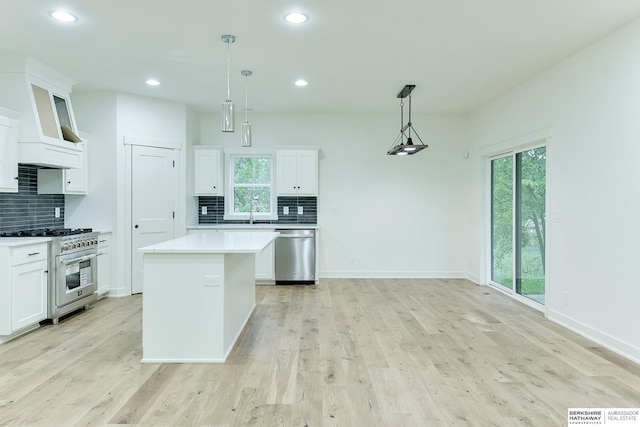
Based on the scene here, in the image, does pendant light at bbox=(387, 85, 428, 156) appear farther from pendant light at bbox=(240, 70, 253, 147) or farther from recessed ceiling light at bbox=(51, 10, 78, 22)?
recessed ceiling light at bbox=(51, 10, 78, 22)

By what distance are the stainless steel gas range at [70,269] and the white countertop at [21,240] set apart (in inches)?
4.7

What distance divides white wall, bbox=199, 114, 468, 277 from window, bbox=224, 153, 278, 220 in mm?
645

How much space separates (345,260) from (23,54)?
191 inches

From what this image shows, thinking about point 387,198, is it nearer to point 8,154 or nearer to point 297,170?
point 297,170

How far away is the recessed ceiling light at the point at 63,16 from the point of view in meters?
3.00

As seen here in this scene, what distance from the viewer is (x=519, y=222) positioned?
5016 millimetres

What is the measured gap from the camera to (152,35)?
3391 millimetres

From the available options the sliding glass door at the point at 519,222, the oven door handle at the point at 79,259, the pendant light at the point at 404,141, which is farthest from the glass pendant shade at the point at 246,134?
the sliding glass door at the point at 519,222

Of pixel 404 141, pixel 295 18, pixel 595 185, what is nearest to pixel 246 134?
pixel 295 18

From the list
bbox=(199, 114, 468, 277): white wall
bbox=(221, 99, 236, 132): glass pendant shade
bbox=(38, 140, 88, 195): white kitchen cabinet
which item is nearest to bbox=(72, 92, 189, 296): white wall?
bbox=(38, 140, 88, 195): white kitchen cabinet

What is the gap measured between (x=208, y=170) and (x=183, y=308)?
3454mm

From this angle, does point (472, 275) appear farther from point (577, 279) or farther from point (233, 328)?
point (233, 328)

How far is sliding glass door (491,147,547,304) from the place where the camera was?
455 cm

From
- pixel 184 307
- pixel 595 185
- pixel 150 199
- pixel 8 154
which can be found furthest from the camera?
pixel 150 199
